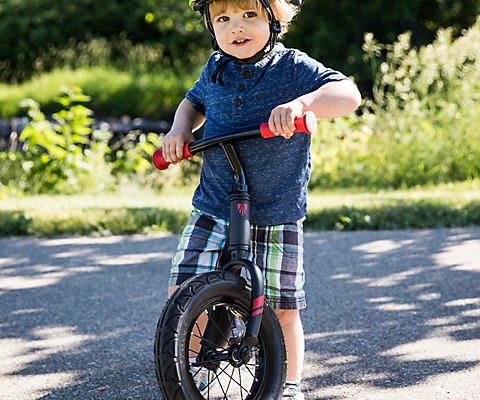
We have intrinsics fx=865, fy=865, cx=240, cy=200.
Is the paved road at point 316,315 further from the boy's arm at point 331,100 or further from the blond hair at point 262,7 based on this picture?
the blond hair at point 262,7

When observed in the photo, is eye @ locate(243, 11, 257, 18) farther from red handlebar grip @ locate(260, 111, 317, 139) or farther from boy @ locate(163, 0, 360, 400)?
red handlebar grip @ locate(260, 111, 317, 139)

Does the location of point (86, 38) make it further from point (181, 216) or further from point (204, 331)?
point (204, 331)

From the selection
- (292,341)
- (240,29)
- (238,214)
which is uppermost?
(240,29)

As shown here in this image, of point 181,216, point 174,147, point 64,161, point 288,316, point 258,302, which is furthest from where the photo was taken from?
point 64,161

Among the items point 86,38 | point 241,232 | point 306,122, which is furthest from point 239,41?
point 86,38

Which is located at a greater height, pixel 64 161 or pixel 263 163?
pixel 64 161

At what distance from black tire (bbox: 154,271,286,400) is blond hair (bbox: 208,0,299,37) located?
2.58ft

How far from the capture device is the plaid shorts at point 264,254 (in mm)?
2732

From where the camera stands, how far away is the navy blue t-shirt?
8.88ft

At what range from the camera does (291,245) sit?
109 inches

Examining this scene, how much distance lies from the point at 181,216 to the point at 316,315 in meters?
2.26

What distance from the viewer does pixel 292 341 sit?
2.80m

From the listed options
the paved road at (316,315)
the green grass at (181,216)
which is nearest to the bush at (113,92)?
the green grass at (181,216)

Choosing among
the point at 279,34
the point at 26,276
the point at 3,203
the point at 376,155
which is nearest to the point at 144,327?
the point at 26,276
